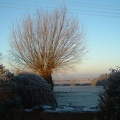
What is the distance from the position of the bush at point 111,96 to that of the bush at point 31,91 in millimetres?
4477

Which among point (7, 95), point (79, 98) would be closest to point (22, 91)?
point (7, 95)

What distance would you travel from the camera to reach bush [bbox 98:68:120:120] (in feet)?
24.6

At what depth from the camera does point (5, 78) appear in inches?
440

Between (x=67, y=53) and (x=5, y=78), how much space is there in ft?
72.6

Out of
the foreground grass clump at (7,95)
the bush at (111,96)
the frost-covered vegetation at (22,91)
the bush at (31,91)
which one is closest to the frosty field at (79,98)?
the bush at (111,96)

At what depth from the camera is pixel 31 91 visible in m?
11.9

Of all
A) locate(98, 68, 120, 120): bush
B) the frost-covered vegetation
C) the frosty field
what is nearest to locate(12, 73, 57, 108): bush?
the frost-covered vegetation

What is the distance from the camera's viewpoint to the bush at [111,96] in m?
7.49

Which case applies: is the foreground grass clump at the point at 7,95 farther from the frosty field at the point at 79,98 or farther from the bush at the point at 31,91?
the frosty field at the point at 79,98

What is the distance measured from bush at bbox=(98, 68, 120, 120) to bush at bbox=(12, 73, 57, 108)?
176 inches

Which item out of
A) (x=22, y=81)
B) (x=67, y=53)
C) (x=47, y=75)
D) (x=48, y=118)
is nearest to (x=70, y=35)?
(x=67, y=53)

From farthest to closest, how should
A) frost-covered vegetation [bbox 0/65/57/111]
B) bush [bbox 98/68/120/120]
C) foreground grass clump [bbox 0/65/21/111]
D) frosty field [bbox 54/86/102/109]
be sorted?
frosty field [bbox 54/86/102/109] → frost-covered vegetation [bbox 0/65/57/111] → foreground grass clump [bbox 0/65/21/111] → bush [bbox 98/68/120/120]

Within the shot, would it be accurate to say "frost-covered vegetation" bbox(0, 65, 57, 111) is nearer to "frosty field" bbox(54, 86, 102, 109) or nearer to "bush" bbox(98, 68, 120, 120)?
"frosty field" bbox(54, 86, 102, 109)

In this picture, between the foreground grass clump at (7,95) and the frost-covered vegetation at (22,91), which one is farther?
the frost-covered vegetation at (22,91)
